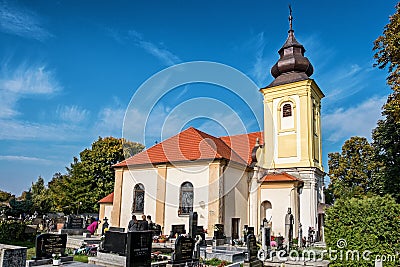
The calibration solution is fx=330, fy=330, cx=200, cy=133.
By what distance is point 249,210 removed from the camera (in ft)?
82.6

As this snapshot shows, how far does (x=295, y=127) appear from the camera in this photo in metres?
27.7

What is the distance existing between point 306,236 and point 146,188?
1247 cm

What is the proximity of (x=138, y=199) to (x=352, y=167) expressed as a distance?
26022 mm

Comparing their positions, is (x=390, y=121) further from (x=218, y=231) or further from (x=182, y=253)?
(x=182, y=253)

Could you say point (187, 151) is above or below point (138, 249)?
above

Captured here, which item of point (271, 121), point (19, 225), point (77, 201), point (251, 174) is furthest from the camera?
point (77, 201)

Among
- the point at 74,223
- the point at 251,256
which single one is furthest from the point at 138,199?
the point at 251,256

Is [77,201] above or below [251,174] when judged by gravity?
below

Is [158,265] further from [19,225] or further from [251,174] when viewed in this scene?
[251,174]

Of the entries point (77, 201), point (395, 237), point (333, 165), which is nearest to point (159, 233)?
point (395, 237)

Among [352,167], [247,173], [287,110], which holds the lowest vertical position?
[247,173]

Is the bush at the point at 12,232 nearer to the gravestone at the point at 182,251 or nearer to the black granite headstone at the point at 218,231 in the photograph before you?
the black granite headstone at the point at 218,231

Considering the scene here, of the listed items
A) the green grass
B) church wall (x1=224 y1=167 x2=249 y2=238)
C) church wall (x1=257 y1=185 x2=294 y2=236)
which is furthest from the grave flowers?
church wall (x1=257 y1=185 x2=294 y2=236)

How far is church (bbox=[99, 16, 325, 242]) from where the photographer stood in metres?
22.0
